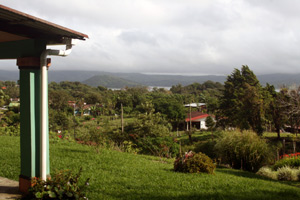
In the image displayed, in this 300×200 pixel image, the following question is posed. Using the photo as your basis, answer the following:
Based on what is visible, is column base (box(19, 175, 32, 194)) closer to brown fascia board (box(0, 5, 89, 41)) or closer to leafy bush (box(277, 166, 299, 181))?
brown fascia board (box(0, 5, 89, 41))

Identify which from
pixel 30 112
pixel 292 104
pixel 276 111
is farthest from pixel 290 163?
pixel 276 111

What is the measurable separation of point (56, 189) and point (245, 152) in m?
8.62

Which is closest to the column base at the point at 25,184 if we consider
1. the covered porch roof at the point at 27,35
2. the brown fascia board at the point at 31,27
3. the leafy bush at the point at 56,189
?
the leafy bush at the point at 56,189

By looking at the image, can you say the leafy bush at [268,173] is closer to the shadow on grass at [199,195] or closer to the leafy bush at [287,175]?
the leafy bush at [287,175]

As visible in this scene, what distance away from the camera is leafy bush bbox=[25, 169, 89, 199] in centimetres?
445

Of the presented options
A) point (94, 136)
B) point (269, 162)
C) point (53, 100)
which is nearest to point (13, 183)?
point (94, 136)

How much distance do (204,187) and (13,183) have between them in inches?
164

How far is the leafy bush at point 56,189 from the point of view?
4.45 meters

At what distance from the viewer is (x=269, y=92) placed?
30.8 m

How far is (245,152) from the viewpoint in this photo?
11.1 m

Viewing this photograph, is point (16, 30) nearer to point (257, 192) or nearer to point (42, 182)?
point (42, 182)

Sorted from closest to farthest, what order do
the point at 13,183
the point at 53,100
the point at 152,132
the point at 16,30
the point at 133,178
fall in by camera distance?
the point at 16,30
the point at 13,183
the point at 133,178
the point at 152,132
the point at 53,100

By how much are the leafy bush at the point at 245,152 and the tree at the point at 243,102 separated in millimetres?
15984

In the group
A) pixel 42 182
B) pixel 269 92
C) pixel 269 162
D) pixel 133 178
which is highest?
pixel 269 92
